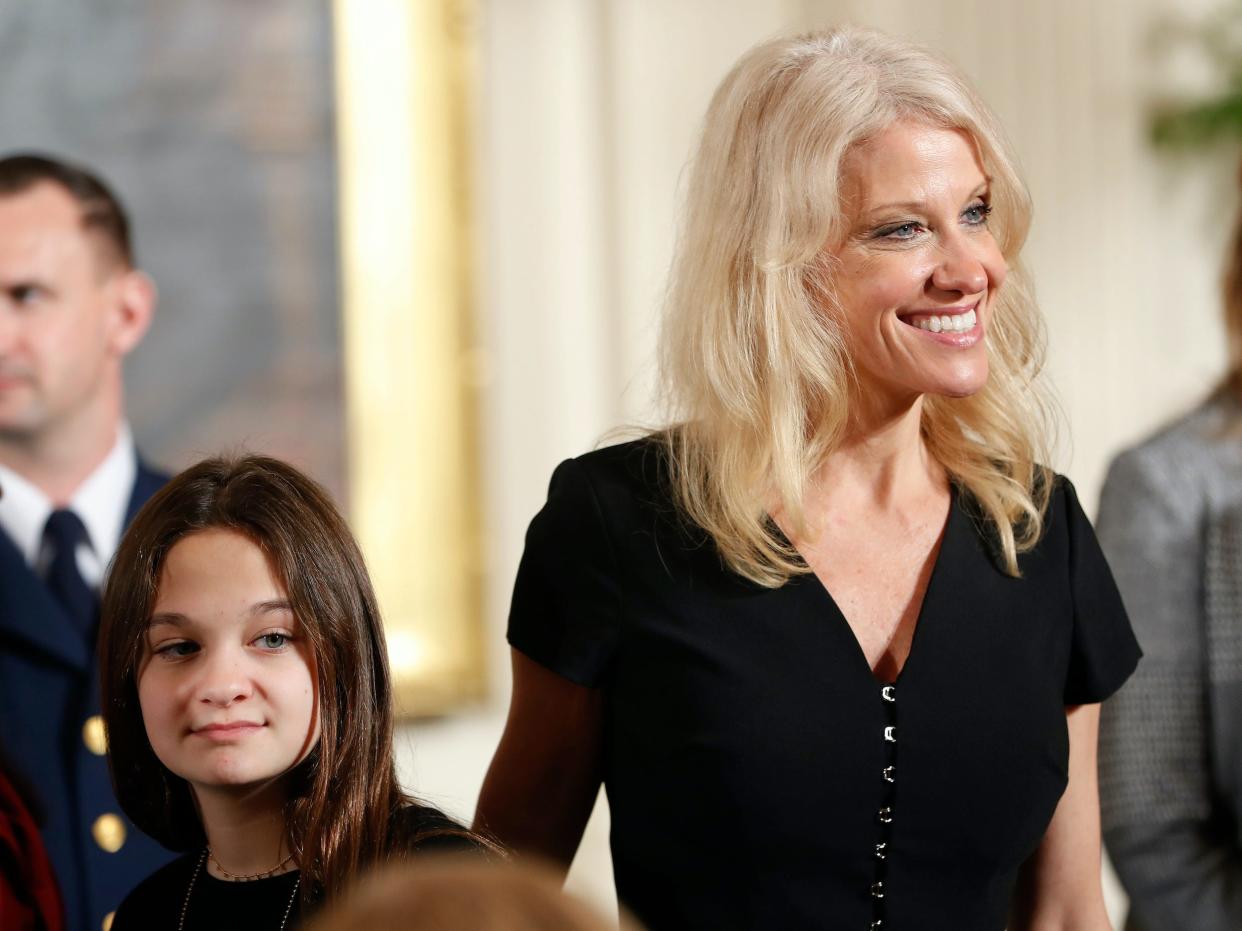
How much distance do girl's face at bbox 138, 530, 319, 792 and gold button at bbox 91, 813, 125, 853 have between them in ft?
2.17

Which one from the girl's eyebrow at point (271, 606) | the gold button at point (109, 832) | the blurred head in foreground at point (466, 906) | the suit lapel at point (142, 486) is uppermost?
the suit lapel at point (142, 486)

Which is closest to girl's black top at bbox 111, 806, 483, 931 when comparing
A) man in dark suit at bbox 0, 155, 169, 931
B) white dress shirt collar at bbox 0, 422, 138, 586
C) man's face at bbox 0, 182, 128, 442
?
man in dark suit at bbox 0, 155, 169, 931

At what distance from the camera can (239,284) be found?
3.29 m

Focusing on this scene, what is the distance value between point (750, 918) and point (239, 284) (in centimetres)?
208

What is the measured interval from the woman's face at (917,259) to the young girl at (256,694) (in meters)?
0.61

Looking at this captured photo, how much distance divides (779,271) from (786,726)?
0.49 meters

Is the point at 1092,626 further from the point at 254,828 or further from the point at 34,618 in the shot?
the point at 34,618

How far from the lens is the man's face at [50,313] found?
7.50 ft

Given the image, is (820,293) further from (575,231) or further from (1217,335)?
(1217,335)

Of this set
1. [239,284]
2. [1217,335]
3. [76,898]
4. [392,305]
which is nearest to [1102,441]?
[1217,335]

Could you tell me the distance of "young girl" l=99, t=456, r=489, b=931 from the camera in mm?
1473

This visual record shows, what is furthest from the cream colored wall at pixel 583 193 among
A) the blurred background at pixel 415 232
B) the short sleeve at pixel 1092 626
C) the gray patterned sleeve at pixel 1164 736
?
the short sleeve at pixel 1092 626

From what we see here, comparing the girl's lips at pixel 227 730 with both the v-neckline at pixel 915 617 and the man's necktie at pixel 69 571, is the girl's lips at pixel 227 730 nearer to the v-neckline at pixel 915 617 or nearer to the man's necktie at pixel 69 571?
the v-neckline at pixel 915 617

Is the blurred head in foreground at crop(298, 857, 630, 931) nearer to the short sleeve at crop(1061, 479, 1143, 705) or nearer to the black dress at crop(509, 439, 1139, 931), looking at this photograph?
the black dress at crop(509, 439, 1139, 931)
